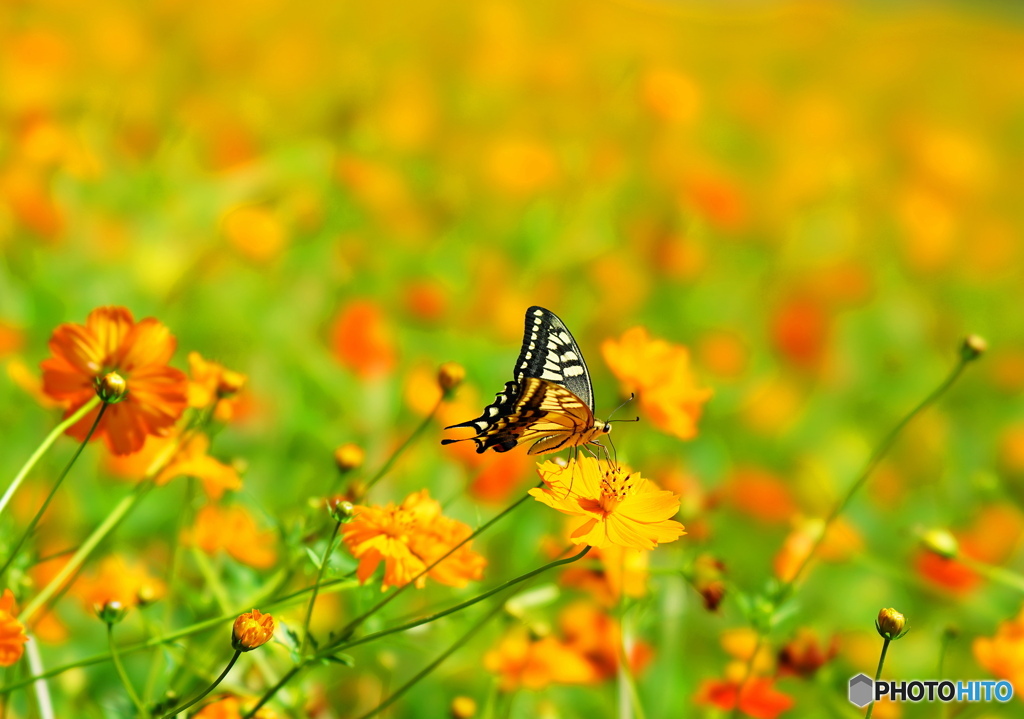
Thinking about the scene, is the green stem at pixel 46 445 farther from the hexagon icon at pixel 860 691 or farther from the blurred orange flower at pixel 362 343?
the blurred orange flower at pixel 362 343

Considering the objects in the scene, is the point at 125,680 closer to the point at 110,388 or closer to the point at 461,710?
the point at 110,388

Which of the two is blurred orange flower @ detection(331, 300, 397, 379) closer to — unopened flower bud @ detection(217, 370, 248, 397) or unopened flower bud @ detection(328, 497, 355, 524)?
unopened flower bud @ detection(217, 370, 248, 397)

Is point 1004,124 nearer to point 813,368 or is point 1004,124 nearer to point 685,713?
point 813,368

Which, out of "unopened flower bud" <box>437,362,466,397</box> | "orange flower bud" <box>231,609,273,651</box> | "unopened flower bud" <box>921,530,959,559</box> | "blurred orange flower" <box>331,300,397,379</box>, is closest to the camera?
"orange flower bud" <box>231,609,273,651</box>

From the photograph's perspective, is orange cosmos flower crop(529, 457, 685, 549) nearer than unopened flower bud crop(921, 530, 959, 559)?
Yes

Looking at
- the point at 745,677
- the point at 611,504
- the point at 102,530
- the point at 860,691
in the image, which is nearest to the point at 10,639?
the point at 102,530

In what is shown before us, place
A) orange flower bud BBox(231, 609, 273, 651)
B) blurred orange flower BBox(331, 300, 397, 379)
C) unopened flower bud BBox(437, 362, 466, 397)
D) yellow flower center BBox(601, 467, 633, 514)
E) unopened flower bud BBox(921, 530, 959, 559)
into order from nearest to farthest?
orange flower bud BBox(231, 609, 273, 651) < yellow flower center BBox(601, 467, 633, 514) < unopened flower bud BBox(437, 362, 466, 397) < unopened flower bud BBox(921, 530, 959, 559) < blurred orange flower BBox(331, 300, 397, 379)

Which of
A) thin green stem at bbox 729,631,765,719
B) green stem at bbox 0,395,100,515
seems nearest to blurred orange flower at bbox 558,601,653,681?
thin green stem at bbox 729,631,765,719
